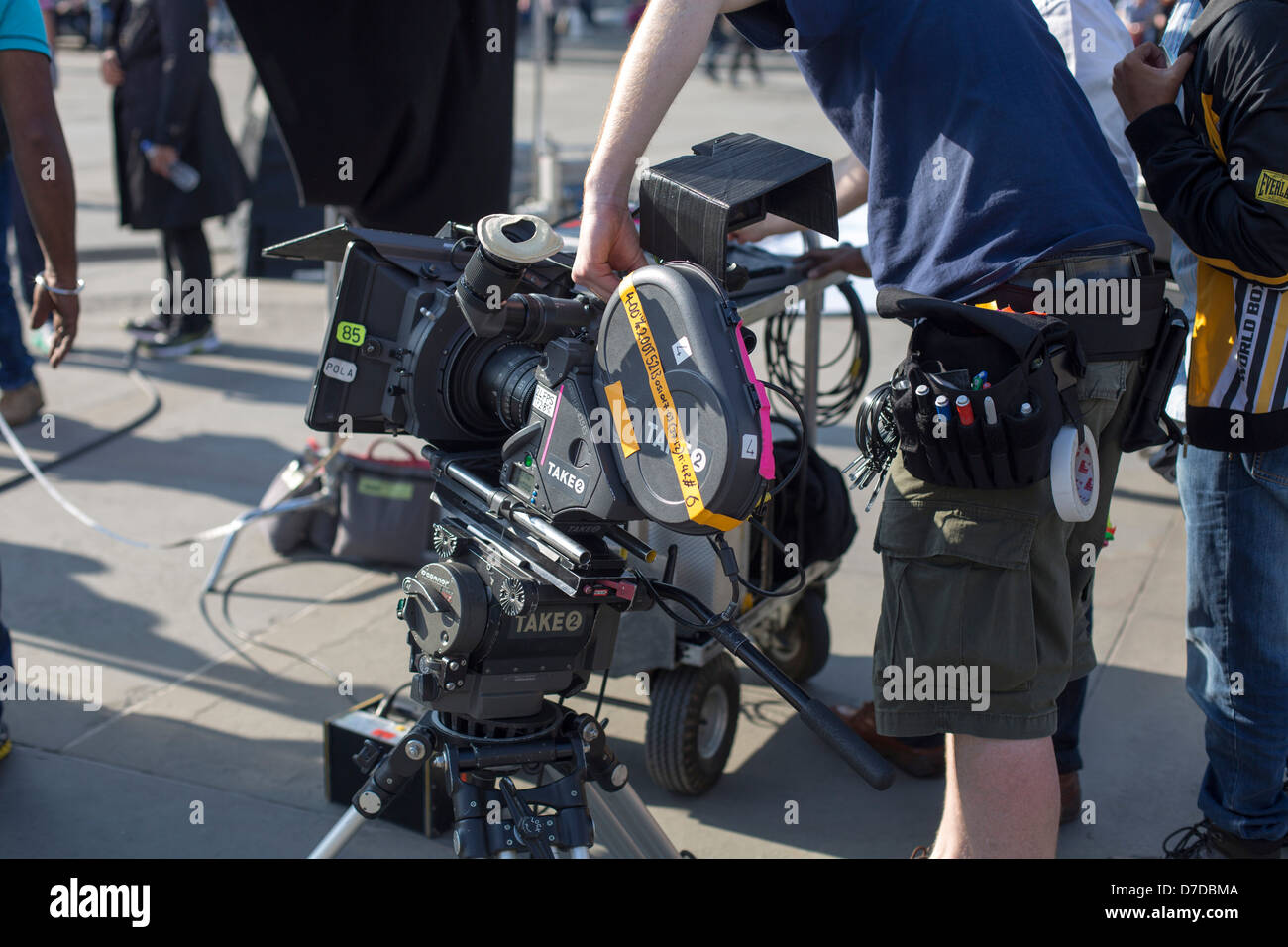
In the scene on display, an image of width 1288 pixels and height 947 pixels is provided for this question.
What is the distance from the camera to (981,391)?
1.91 m

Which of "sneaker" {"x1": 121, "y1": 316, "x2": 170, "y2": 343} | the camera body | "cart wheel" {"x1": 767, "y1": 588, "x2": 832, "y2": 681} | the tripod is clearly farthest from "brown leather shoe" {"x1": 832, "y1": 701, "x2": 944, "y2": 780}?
"sneaker" {"x1": 121, "y1": 316, "x2": 170, "y2": 343}

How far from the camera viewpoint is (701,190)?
176cm

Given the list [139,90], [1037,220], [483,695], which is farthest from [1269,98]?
[139,90]

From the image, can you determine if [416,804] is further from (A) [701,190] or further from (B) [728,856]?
(A) [701,190]

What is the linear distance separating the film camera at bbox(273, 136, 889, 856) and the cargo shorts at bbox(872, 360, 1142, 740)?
0.40 metres

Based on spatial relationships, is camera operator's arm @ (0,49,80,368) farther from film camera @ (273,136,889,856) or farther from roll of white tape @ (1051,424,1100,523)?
roll of white tape @ (1051,424,1100,523)

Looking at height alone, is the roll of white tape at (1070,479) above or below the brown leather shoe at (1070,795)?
above

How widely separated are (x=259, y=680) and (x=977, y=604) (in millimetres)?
2196

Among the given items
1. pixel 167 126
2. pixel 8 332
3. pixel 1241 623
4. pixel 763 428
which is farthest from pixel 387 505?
pixel 167 126

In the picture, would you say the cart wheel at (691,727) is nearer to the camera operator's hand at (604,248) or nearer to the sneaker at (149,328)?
the camera operator's hand at (604,248)

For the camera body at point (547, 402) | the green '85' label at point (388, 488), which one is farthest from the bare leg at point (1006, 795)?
the green '85' label at point (388, 488)

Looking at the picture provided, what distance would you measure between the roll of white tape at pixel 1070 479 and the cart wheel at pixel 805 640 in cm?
145

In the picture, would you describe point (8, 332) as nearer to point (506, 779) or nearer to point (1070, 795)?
point (506, 779)

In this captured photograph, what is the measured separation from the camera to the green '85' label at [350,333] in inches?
81.4
